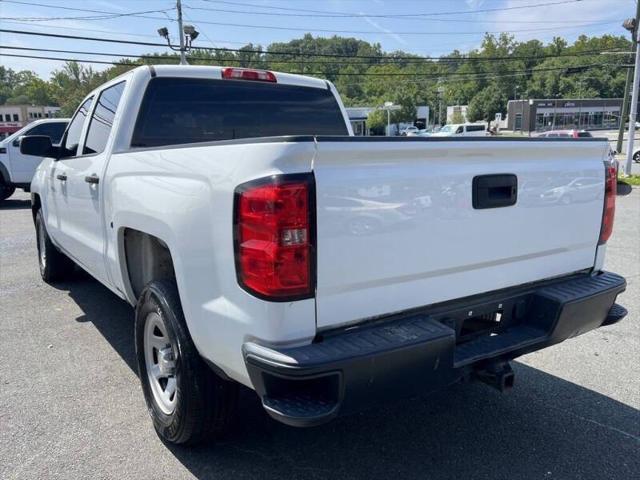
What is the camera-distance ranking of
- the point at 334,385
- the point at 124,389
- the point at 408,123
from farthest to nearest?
the point at 408,123 → the point at 124,389 → the point at 334,385

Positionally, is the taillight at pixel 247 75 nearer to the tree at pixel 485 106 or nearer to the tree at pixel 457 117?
the tree at pixel 485 106

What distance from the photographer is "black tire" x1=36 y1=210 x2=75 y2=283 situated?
235 inches

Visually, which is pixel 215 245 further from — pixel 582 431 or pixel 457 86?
pixel 457 86

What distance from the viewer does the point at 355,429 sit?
10.4ft

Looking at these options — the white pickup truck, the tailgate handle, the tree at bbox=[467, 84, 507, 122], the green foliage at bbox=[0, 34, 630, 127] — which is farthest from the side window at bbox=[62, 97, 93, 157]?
the tree at bbox=[467, 84, 507, 122]

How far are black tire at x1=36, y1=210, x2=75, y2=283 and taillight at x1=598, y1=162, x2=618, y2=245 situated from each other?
5336 mm

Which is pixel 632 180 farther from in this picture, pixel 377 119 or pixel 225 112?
pixel 377 119

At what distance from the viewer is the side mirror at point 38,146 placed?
4656 millimetres

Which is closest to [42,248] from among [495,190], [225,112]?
[225,112]

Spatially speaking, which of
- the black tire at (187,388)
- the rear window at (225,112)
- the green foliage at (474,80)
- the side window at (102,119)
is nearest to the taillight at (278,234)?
the black tire at (187,388)

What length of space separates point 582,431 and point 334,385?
1904mm

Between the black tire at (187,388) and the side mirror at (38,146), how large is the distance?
2566 millimetres

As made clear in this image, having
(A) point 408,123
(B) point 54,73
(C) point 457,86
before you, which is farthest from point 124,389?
(B) point 54,73

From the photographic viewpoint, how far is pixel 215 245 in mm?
2248
